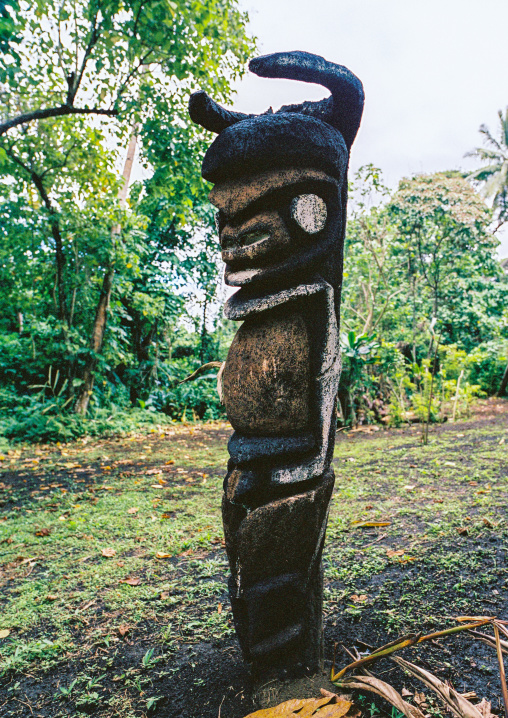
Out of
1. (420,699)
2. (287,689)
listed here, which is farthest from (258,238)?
(420,699)

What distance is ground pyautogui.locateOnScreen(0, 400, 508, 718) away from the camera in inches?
67.2

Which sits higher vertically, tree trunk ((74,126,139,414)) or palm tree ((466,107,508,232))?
palm tree ((466,107,508,232))

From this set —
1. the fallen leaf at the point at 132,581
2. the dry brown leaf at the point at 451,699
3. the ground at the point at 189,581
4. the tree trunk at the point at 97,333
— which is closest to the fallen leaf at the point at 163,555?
the ground at the point at 189,581

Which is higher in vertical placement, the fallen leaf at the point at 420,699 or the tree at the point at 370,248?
the tree at the point at 370,248

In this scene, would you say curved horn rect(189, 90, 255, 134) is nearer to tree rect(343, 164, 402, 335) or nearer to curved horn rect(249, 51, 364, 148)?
curved horn rect(249, 51, 364, 148)

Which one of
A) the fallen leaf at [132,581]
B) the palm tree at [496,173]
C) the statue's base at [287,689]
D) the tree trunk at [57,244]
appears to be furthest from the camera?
the palm tree at [496,173]

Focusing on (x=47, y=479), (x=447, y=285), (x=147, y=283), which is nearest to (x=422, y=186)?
(x=447, y=285)

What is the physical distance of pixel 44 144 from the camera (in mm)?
6316

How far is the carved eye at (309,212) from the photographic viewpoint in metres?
1.56

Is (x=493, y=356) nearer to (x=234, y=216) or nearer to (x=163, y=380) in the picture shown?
(x=163, y=380)

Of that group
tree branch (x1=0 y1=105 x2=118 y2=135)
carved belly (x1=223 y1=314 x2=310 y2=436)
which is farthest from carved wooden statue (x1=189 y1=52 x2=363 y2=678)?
tree branch (x1=0 y1=105 x2=118 y2=135)

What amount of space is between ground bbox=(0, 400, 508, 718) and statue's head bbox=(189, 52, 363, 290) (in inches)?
61.6

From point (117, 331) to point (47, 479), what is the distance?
13.0ft

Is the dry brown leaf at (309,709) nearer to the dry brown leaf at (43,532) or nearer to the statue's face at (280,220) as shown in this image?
the statue's face at (280,220)
